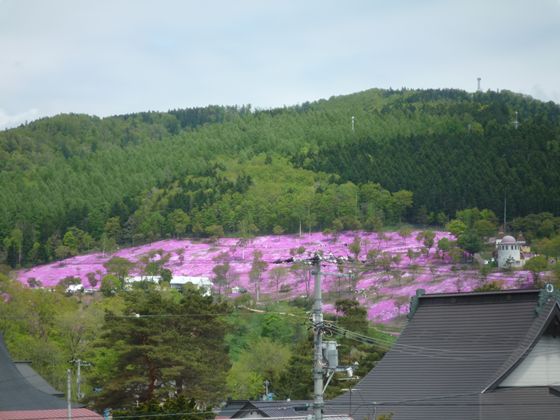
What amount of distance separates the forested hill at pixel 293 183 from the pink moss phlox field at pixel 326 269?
12.6 feet

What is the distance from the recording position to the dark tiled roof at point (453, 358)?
110 ft

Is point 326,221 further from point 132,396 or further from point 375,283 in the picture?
point 132,396

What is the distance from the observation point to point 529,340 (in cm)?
3384

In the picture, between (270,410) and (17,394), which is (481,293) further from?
(17,394)

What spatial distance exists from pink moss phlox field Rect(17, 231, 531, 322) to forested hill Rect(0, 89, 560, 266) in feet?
12.6

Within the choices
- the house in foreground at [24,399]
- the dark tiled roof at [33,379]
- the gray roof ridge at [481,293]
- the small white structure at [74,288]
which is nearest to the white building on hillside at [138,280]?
the small white structure at [74,288]

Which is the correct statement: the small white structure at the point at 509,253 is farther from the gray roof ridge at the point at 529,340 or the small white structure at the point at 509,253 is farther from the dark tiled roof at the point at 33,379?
the gray roof ridge at the point at 529,340

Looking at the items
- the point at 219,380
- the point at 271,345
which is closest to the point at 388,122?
the point at 271,345

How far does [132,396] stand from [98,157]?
149368 mm

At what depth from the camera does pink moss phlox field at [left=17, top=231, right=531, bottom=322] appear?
365 feet

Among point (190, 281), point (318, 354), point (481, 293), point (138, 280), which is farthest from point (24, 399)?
point (138, 280)

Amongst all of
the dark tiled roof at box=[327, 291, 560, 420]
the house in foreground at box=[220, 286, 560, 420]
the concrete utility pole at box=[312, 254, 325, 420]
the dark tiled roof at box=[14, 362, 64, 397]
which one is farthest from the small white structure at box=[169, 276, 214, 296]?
the concrete utility pole at box=[312, 254, 325, 420]

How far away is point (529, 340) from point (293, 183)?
134456 millimetres

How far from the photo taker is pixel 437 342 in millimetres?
35781
